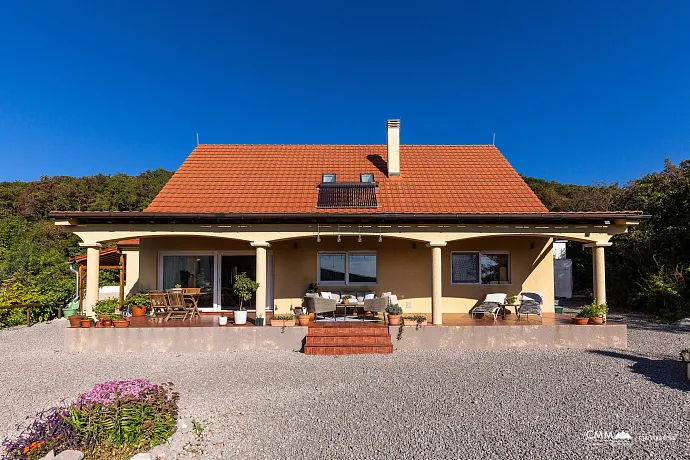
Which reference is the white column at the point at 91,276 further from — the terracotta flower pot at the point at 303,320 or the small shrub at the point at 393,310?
the small shrub at the point at 393,310

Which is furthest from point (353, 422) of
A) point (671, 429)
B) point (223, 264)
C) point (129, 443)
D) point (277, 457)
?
point (223, 264)

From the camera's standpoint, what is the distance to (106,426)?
4.64 meters

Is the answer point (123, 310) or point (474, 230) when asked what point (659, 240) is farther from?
point (123, 310)

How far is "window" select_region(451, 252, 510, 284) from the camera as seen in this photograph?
13.5m

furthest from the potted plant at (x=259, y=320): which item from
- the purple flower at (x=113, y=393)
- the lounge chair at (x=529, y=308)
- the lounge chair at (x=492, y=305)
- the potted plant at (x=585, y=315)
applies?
the potted plant at (x=585, y=315)

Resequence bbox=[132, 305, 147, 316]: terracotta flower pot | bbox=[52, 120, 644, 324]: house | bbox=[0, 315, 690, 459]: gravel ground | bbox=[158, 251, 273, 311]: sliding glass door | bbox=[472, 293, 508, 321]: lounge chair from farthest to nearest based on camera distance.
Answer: bbox=[158, 251, 273, 311]: sliding glass door, bbox=[132, 305, 147, 316]: terracotta flower pot, bbox=[472, 293, 508, 321]: lounge chair, bbox=[52, 120, 644, 324]: house, bbox=[0, 315, 690, 459]: gravel ground

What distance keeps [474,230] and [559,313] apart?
4.87m

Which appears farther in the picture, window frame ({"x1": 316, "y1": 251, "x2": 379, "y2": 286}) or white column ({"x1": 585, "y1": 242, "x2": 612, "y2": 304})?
window frame ({"x1": 316, "y1": 251, "x2": 379, "y2": 286})

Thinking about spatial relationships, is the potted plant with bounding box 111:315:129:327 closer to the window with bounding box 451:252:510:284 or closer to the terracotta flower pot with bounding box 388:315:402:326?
the terracotta flower pot with bounding box 388:315:402:326

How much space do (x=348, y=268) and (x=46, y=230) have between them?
26.8m

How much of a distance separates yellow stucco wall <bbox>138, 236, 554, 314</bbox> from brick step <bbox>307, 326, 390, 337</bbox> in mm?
2982

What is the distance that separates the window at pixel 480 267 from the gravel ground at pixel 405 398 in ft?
13.0

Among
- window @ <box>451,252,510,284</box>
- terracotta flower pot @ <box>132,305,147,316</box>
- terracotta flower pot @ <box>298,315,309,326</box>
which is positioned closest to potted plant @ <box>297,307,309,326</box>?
terracotta flower pot @ <box>298,315,309,326</box>

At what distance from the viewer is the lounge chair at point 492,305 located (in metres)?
11.6
